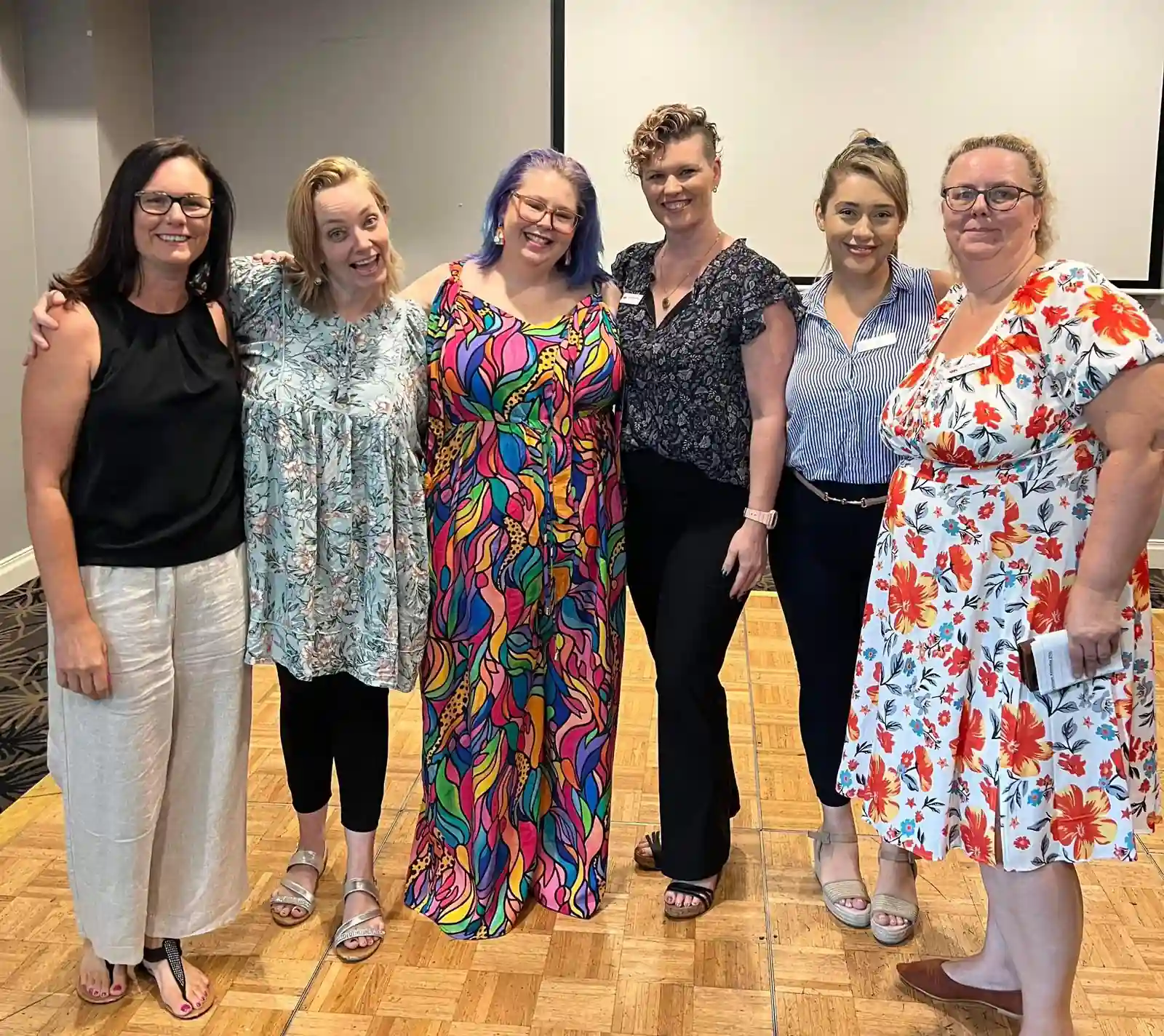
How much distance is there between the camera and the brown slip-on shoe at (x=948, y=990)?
2.10m

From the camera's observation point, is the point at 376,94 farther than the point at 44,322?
Yes

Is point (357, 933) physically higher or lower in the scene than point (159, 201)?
lower

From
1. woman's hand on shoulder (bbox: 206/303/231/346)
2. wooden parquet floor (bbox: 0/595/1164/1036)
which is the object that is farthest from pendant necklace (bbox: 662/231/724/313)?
wooden parquet floor (bbox: 0/595/1164/1036)

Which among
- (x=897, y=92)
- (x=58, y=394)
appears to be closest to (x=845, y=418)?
(x=58, y=394)

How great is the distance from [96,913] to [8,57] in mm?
4019

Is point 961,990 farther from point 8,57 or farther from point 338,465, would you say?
point 8,57

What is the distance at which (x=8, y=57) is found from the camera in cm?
468

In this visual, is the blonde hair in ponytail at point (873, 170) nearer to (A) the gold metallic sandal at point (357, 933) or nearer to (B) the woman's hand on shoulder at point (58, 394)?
(B) the woman's hand on shoulder at point (58, 394)

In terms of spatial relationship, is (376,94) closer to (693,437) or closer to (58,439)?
(693,437)

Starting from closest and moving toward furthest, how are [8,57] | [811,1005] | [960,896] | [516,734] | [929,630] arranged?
1. [929,630]
2. [811,1005]
3. [516,734]
4. [960,896]
5. [8,57]

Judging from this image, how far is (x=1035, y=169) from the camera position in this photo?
1769 millimetres

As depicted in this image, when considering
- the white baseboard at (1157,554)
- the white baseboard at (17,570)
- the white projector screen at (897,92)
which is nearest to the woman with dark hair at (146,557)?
the white baseboard at (17,570)

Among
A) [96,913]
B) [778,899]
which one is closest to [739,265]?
[778,899]

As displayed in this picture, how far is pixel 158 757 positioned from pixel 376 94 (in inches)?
158
